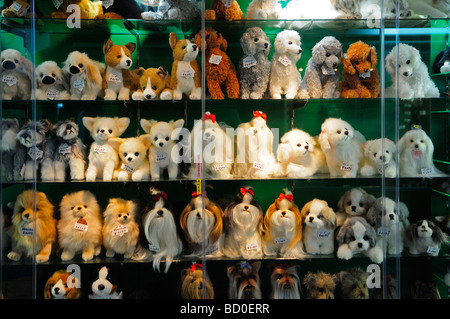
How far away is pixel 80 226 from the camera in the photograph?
309cm

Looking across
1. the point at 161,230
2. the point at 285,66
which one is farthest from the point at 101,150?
the point at 285,66

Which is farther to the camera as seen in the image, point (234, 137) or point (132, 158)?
point (234, 137)

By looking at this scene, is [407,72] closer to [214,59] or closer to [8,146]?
[214,59]

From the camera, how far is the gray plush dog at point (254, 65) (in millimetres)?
3223

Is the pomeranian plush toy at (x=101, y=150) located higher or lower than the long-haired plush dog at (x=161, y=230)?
higher

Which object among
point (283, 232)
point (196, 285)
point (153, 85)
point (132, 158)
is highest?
point (153, 85)

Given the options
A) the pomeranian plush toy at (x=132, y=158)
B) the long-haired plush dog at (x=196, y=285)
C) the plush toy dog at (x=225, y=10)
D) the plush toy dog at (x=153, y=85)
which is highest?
the plush toy dog at (x=225, y=10)

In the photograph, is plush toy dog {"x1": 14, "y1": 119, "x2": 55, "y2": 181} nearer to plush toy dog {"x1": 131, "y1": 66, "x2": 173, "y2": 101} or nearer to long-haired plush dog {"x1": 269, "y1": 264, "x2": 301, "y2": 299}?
plush toy dog {"x1": 131, "y1": 66, "x2": 173, "y2": 101}

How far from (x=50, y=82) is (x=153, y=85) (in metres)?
0.74

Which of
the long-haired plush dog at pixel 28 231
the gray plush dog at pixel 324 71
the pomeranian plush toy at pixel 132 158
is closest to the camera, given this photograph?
the long-haired plush dog at pixel 28 231

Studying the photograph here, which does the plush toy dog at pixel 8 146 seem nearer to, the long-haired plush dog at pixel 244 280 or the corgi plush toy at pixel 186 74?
the corgi plush toy at pixel 186 74

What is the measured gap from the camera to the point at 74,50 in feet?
10.6

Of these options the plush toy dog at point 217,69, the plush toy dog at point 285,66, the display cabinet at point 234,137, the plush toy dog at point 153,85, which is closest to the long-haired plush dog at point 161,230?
the display cabinet at point 234,137

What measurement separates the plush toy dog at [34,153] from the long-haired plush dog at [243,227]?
52.7 inches
